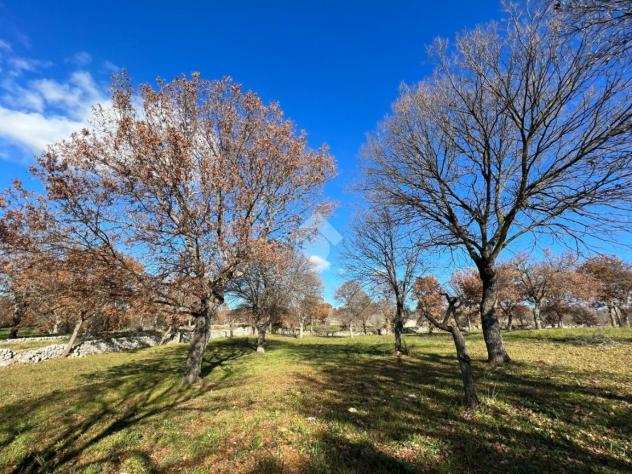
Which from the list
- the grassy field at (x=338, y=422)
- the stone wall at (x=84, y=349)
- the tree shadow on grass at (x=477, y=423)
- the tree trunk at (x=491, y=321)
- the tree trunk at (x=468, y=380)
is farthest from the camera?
the stone wall at (x=84, y=349)

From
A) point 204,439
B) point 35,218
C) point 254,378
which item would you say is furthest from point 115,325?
point 204,439

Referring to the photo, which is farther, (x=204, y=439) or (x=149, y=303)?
(x=149, y=303)

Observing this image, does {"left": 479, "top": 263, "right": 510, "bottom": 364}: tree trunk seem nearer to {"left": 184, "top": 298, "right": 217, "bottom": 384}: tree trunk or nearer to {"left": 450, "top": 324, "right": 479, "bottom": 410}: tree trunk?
{"left": 450, "top": 324, "right": 479, "bottom": 410}: tree trunk

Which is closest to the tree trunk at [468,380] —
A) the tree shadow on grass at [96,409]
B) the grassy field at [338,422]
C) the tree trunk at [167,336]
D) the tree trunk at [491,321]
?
the grassy field at [338,422]

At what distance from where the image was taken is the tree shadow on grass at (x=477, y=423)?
5.39m

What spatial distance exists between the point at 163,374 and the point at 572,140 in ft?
64.7

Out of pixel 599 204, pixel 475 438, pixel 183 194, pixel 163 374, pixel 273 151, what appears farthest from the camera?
pixel 163 374

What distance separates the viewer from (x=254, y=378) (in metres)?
13.6

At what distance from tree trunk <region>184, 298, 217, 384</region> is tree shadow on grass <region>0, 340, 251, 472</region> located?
1.67ft

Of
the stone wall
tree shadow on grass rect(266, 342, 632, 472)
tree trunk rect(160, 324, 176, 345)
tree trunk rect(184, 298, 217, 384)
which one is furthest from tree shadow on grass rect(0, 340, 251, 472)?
tree trunk rect(160, 324, 176, 345)

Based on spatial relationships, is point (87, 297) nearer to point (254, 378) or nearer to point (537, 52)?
point (254, 378)

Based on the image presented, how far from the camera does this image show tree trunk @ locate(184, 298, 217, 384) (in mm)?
13688

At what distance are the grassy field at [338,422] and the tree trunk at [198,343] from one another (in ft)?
2.45

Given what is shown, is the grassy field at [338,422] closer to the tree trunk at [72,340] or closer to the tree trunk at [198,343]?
the tree trunk at [198,343]
